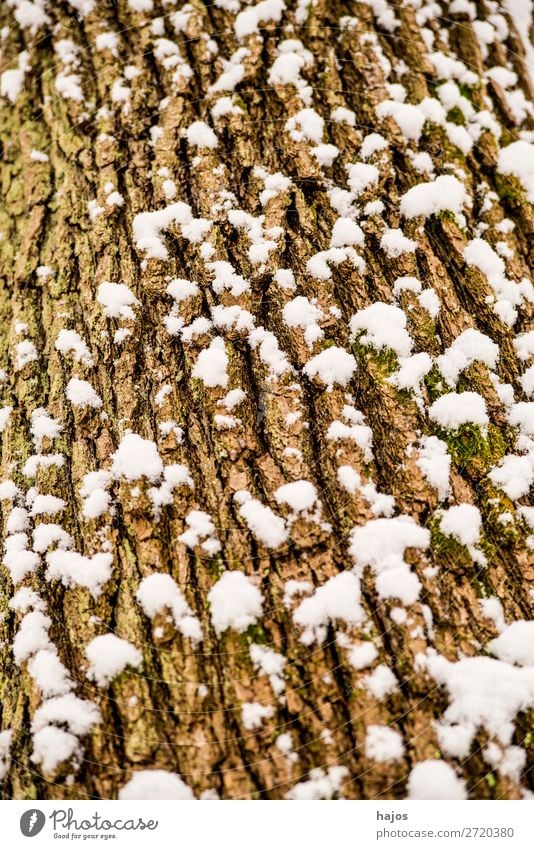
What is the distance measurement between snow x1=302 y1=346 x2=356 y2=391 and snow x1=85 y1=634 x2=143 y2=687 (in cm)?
87

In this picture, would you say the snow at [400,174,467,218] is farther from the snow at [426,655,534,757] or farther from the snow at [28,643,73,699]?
the snow at [28,643,73,699]

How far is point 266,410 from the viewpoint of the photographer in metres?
1.52

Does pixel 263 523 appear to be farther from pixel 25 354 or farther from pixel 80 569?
pixel 25 354

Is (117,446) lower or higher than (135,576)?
higher

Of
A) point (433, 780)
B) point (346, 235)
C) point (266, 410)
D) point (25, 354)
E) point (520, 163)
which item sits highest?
point (520, 163)

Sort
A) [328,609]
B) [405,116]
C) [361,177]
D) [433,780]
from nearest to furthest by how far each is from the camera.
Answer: [433,780], [328,609], [361,177], [405,116]

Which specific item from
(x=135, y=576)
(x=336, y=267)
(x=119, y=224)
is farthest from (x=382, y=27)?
(x=135, y=576)

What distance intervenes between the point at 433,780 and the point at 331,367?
1.04 meters

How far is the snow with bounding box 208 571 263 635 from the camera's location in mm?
1314

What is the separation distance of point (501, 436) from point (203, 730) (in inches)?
43.3

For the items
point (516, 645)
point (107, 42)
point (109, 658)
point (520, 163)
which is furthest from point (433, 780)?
point (107, 42)

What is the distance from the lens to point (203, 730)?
1.23m
